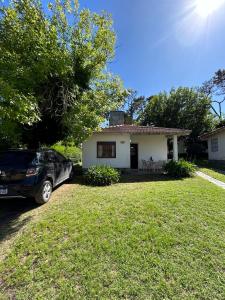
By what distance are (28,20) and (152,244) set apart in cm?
902

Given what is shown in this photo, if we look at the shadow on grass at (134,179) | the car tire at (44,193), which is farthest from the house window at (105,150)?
the car tire at (44,193)

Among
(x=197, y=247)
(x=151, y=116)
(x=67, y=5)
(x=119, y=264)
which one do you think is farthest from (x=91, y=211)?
(x=151, y=116)

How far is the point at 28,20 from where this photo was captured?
8.44m

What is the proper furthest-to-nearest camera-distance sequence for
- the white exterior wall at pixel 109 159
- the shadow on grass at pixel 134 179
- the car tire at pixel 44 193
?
1. the white exterior wall at pixel 109 159
2. the shadow on grass at pixel 134 179
3. the car tire at pixel 44 193

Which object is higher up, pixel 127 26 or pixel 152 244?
pixel 127 26

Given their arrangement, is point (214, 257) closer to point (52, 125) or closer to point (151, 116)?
point (52, 125)

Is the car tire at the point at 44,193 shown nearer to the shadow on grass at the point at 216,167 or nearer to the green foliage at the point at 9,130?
the green foliage at the point at 9,130

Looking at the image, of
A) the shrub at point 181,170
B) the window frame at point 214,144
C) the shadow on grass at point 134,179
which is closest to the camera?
the shadow on grass at point 134,179

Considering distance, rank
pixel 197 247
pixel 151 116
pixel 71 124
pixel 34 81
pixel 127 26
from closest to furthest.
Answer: pixel 197 247 < pixel 34 81 < pixel 71 124 < pixel 127 26 < pixel 151 116

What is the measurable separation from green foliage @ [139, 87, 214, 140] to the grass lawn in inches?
845

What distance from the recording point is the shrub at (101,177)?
10344mm

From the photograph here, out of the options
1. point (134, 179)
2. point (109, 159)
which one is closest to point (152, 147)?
point (109, 159)

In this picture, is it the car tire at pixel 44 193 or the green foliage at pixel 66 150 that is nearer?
the car tire at pixel 44 193

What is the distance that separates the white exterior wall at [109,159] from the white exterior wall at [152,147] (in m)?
2.12
